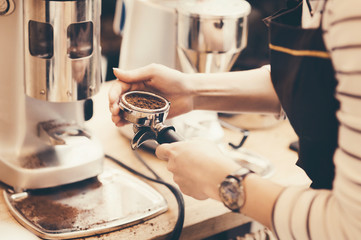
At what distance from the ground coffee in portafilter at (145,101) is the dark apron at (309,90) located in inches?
7.1

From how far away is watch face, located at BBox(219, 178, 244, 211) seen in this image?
647 millimetres

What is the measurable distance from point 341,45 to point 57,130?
1.88 ft

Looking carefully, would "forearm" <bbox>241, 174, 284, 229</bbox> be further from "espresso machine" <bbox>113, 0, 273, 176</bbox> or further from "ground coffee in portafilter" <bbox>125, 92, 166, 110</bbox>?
"espresso machine" <bbox>113, 0, 273, 176</bbox>

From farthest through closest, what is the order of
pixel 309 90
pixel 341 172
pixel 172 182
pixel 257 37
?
pixel 257 37 < pixel 172 182 < pixel 309 90 < pixel 341 172

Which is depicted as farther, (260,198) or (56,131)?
(56,131)

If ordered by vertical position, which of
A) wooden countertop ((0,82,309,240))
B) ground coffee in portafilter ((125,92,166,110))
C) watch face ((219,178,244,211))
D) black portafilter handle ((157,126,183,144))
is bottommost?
wooden countertop ((0,82,309,240))

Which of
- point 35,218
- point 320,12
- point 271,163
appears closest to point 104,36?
point 271,163

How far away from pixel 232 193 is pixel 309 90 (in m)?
0.17

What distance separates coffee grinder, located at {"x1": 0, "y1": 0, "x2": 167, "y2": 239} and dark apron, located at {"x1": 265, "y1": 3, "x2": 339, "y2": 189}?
303 mm

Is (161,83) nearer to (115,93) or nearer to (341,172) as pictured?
(115,93)

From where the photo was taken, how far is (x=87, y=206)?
2.90 ft

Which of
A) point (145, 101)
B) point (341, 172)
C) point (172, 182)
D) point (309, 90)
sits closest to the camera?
point (341, 172)

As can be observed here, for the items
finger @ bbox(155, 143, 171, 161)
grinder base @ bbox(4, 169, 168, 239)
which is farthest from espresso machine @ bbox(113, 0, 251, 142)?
finger @ bbox(155, 143, 171, 161)

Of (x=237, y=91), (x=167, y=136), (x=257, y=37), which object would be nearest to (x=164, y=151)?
(x=167, y=136)
